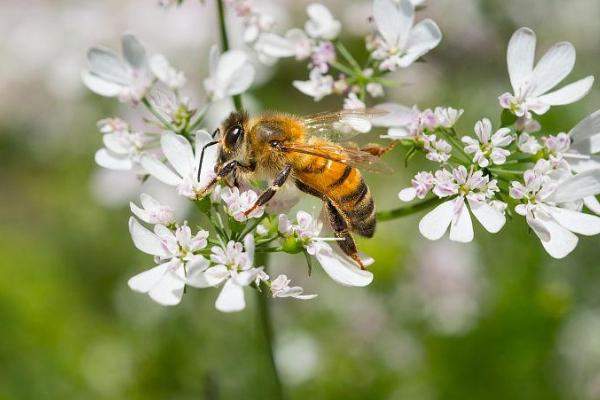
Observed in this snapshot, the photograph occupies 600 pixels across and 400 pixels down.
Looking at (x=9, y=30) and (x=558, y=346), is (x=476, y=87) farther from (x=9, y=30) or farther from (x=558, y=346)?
(x=9, y=30)

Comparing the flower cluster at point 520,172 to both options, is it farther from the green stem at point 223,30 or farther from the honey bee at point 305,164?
the green stem at point 223,30

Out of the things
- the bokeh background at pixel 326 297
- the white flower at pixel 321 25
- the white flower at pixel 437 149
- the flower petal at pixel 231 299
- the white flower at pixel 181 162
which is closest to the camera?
the flower petal at pixel 231 299

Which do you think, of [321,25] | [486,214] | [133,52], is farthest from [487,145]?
[133,52]

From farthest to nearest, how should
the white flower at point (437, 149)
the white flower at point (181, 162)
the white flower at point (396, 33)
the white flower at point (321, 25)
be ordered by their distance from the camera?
the white flower at point (321, 25)
the white flower at point (396, 33)
the white flower at point (181, 162)
the white flower at point (437, 149)

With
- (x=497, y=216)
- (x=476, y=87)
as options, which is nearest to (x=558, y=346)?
(x=476, y=87)

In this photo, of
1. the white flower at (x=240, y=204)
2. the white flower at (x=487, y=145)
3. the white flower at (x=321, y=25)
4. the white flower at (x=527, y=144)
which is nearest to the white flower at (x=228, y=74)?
the white flower at (x=321, y=25)

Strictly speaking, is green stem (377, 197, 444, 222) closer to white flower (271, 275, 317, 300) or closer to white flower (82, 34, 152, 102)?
white flower (271, 275, 317, 300)

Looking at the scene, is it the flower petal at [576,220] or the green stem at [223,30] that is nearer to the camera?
the flower petal at [576,220]
